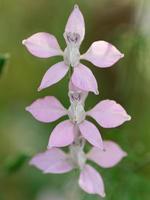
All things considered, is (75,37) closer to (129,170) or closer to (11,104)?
(129,170)

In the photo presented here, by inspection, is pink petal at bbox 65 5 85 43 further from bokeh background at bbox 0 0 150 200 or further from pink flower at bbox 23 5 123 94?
bokeh background at bbox 0 0 150 200

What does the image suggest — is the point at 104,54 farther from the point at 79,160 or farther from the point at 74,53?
the point at 79,160

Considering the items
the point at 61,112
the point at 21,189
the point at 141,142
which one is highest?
the point at 61,112

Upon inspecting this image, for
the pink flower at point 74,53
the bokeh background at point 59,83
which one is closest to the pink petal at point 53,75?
the pink flower at point 74,53

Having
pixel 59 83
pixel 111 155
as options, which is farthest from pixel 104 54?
pixel 59 83

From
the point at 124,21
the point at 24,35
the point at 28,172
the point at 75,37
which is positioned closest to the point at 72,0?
the point at 24,35

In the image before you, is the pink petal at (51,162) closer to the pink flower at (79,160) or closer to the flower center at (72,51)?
the pink flower at (79,160)
